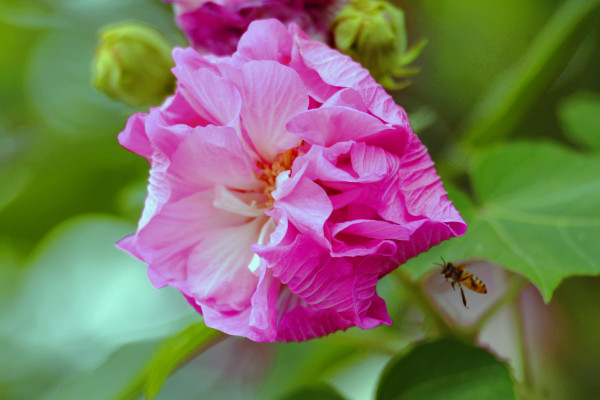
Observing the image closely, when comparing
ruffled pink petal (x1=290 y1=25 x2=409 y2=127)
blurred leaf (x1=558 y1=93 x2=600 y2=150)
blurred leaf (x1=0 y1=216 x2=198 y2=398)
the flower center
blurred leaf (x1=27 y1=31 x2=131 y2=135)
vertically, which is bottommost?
blurred leaf (x1=0 y1=216 x2=198 y2=398)

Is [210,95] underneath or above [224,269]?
above

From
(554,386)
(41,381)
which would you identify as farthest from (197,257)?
(41,381)

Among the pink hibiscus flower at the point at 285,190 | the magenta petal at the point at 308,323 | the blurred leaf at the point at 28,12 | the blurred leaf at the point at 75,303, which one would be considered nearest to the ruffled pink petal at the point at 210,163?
the pink hibiscus flower at the point at 285,190

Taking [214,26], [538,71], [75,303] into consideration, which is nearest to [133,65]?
[214,26]

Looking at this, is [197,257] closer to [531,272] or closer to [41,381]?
[531,272]

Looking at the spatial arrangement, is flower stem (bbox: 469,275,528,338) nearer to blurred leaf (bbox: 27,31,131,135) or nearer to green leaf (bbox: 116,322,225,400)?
green leaf (bbox: 116,322,225,400)

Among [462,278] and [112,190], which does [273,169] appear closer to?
[462,278]


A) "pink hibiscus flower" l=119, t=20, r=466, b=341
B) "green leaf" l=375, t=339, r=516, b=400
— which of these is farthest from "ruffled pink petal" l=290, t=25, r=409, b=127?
"green leaf" l=375, t=339, r=516, b=400
